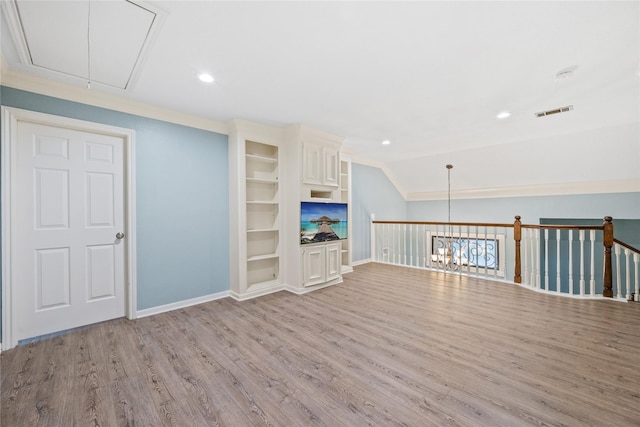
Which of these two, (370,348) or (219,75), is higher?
(219,75)

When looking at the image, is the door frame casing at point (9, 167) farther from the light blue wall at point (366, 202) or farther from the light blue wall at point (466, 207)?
the light blue wall at point (466, 207)

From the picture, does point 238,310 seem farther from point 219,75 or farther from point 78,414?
point 219,75

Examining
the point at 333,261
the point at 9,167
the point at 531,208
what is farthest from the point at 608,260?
the point at 9,167

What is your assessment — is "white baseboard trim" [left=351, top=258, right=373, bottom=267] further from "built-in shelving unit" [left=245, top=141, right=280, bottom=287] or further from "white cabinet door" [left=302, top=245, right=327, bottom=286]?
"built-in shelving unit" [left=245, top=141, right=280, bottom=287]

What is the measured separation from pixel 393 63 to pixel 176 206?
2993 mm

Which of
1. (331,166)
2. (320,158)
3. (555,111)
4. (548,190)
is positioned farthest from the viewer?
(548,190)

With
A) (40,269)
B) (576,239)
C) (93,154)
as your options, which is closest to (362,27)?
(93,154)

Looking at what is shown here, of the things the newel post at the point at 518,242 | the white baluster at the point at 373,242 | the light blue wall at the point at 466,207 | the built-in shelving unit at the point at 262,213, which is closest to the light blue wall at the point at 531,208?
the light blue wall at the point at 466,207

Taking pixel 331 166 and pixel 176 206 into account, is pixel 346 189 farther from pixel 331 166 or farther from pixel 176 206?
A: pixel 176 206

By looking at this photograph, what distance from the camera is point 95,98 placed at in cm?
276

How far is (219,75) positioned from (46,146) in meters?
1.91

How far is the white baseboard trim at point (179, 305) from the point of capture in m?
3.06

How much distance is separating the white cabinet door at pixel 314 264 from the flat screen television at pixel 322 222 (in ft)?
0.47

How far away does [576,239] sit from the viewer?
6.00 meters
